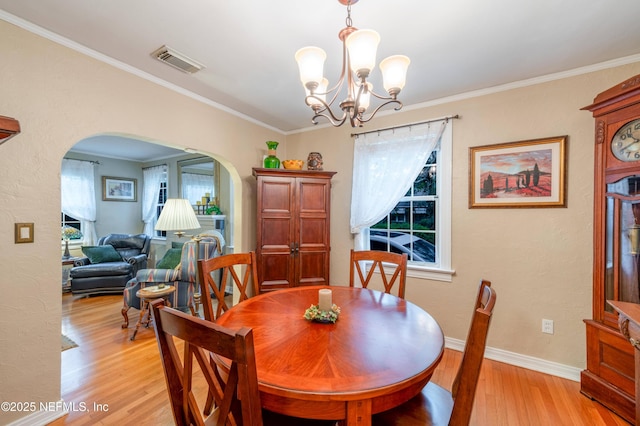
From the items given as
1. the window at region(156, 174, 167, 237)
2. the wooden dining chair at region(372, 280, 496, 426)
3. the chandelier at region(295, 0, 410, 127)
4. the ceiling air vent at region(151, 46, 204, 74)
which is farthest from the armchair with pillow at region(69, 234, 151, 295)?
the wooden dining chair at region(372, 280, 496, 426)

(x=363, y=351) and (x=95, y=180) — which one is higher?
(x=95, y=180)

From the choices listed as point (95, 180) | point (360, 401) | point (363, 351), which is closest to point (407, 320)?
point (363, 351)

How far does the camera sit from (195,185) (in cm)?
526

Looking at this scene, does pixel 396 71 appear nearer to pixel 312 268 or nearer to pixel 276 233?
pixel 276 233

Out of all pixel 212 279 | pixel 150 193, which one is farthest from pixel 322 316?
pixel 150 193

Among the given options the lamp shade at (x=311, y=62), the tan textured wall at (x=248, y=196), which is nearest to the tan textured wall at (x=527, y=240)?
the tan textured wall at (x=248, y=196)

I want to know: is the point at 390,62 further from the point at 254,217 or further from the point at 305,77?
the point at 254,217

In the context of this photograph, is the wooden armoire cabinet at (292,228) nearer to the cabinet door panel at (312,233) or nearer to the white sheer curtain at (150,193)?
the cabinet door panel at (312,233)

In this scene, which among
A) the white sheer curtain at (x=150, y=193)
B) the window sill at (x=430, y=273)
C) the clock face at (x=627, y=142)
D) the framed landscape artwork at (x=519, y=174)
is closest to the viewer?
the clock face at (x=627, y=142)

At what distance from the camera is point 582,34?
5.73ft

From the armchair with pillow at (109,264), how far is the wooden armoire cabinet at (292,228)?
3035mm

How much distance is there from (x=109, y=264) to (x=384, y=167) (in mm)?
4664

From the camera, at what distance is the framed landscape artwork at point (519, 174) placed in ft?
7.42

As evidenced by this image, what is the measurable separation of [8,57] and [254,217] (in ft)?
7.54
